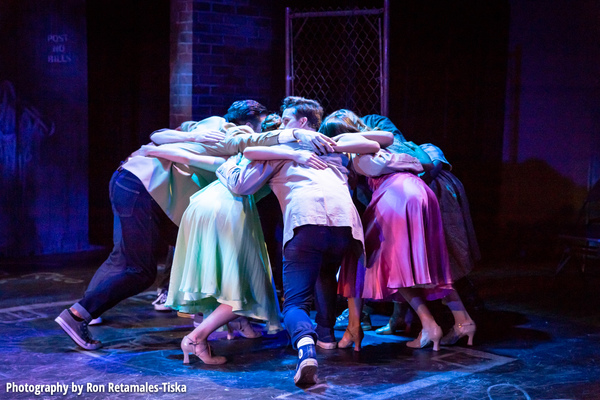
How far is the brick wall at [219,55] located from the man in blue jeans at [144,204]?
2313 mm

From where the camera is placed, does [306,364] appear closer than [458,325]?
Yes

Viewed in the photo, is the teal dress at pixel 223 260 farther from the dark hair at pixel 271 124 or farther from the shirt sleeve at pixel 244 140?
the dark hair at pixel 271 124

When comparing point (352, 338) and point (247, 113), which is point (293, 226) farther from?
point (247, 113)

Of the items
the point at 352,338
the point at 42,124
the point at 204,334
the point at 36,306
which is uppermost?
the point at 42,124

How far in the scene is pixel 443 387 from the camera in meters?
3.80

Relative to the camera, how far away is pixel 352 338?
4535 mm

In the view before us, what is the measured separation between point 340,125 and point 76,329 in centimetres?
200

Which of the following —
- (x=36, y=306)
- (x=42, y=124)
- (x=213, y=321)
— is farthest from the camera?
(x=42, y=124)

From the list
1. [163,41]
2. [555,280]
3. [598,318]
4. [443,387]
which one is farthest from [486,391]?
[163,41]

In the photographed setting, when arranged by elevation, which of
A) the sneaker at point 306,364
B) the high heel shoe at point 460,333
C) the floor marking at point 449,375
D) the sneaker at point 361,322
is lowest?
the sneaker at point 361,322

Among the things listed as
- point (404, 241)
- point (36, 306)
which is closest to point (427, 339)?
point (404, 241)

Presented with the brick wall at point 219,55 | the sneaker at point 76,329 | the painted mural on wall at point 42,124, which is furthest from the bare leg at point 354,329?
the painted mural on wall at point 42,124

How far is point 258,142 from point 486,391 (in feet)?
5.97

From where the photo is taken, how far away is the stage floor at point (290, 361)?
3729 mm
